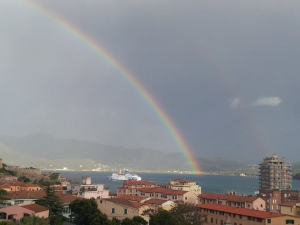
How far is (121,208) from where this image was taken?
40406 millimetres

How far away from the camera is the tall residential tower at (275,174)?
118m

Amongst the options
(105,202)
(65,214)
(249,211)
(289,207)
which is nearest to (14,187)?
(65,214)

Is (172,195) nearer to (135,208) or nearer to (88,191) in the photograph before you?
(88,191)

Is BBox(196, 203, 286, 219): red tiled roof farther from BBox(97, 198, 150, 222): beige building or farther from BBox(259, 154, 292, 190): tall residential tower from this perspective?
BBox(259, 154, 292, 190): tall residential tower

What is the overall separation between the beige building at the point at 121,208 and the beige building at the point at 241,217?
8.16 m

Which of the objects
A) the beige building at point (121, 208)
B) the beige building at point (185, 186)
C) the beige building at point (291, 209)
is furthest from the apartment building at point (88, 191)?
the beige building at point (291, 209)

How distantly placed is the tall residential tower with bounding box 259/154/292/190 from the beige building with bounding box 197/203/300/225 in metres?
81.7

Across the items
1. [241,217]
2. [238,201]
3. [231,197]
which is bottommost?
[241,217]

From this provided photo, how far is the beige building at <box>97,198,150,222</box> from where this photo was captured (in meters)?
39.6

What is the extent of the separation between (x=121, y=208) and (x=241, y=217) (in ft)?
44.7

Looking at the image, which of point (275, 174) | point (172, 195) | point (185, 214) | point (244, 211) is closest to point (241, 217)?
point (244, 211)

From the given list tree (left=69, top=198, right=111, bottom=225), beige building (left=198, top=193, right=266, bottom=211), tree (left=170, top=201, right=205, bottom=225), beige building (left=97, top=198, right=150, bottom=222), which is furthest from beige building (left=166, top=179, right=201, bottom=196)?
tree (left=69, top=198, right=111, bottom=225)

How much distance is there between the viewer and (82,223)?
34812mm

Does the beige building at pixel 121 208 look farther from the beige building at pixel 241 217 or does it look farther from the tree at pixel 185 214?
the beige building at pixel 241 217
